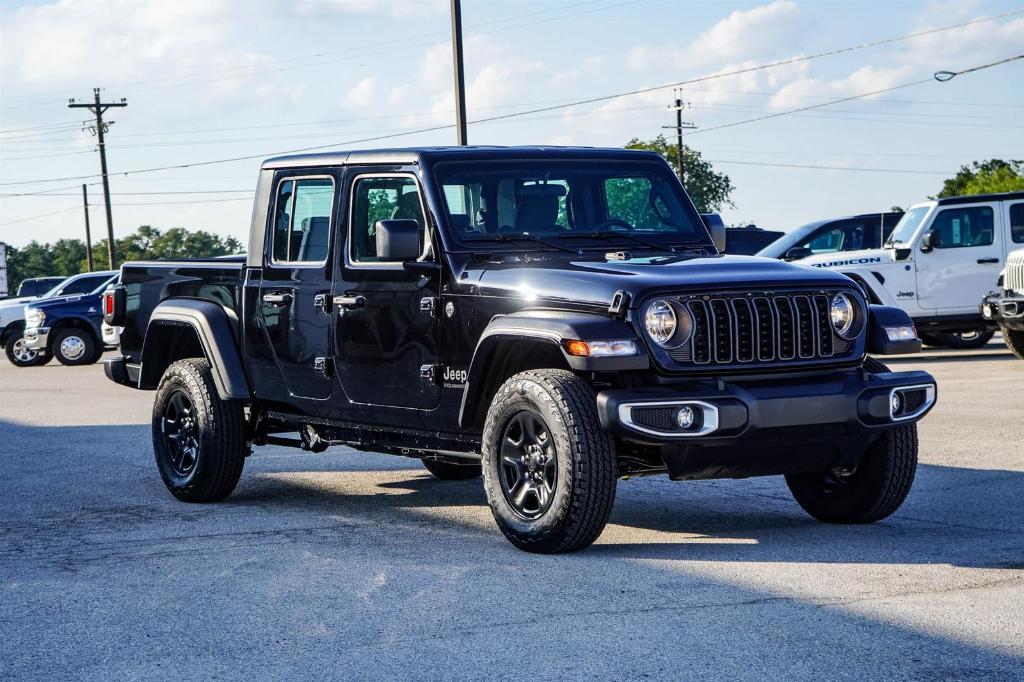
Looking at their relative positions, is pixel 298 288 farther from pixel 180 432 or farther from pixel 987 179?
pixel 987 179

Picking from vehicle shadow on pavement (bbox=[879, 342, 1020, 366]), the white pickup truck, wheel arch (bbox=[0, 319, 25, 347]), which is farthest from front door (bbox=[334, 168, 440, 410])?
wheel arch (bbox=[0, 319, 25, 347])

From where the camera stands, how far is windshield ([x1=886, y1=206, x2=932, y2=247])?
20.3m

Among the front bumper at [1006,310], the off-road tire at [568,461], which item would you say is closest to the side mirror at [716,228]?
the off-road tire at [568,461]

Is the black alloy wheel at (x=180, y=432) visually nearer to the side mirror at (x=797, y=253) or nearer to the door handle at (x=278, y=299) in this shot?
the door handle at (x=278, y=299)

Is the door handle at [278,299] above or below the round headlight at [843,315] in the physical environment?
above

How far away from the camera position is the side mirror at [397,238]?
7.31 meters

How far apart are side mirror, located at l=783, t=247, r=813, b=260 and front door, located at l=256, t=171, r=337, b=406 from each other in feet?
45.4

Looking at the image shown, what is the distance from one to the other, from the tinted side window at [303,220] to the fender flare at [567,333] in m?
1.63

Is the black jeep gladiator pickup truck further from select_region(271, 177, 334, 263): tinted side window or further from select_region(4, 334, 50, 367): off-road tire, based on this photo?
select_region(4, 334, 50, 367): off-road tire

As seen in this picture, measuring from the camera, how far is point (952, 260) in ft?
65.8

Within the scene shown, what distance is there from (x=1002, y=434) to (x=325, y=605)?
22.7 ft

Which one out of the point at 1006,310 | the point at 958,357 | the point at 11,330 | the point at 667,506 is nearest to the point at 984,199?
the point at 958,357

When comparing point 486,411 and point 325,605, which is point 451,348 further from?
point 325,605

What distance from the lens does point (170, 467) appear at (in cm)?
910
